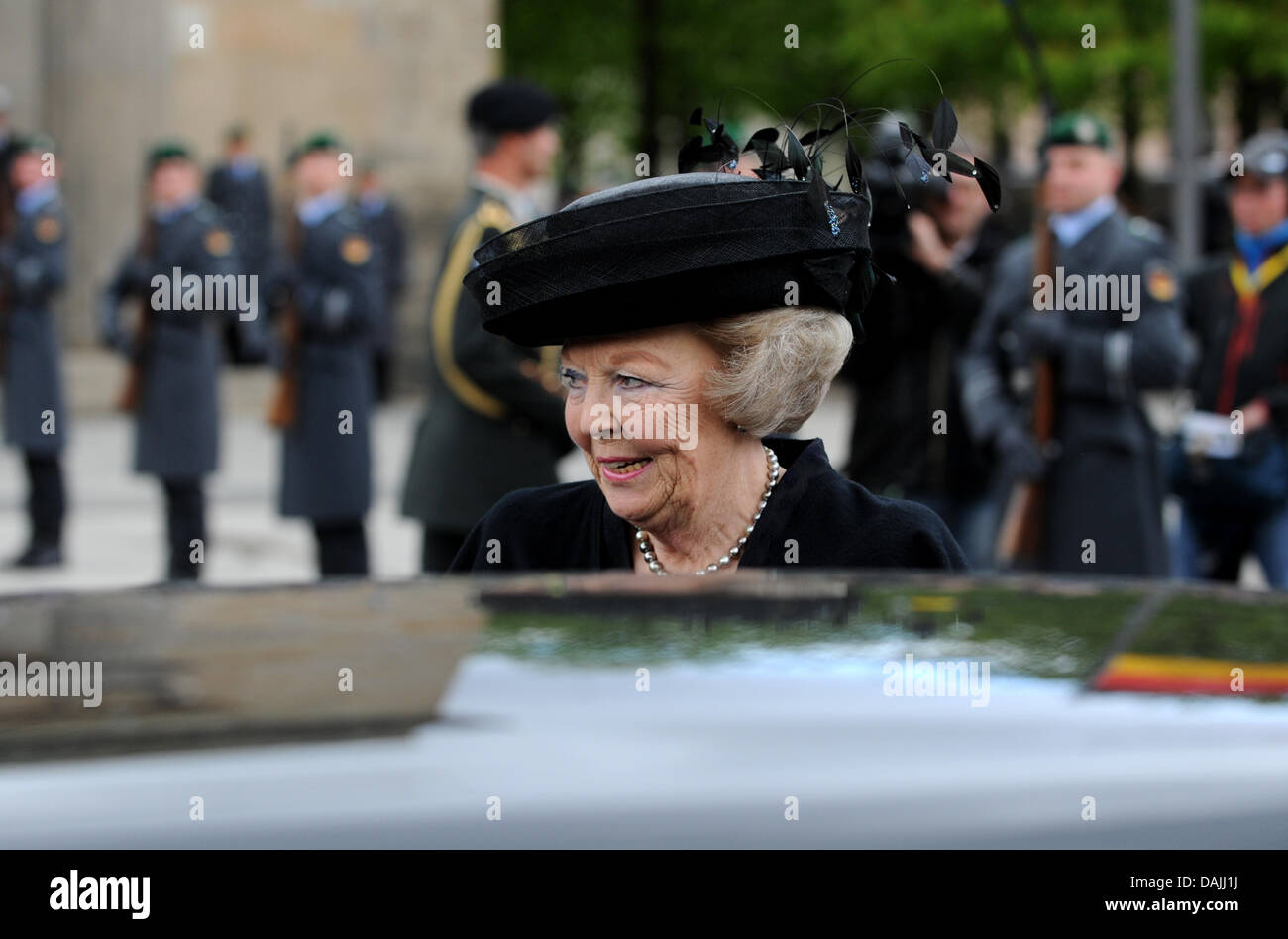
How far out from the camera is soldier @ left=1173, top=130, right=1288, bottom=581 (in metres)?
6.97

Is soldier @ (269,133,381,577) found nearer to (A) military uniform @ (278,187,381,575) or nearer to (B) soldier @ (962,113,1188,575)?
(A) military uniform @ (278,187,381,575)

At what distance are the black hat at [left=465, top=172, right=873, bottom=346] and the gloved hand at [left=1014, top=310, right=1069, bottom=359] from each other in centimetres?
381

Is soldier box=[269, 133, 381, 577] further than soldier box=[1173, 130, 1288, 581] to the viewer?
Yes

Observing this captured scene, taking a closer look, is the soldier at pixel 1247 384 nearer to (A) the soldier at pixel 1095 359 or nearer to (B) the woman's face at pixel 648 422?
(A) the soldier at pixel 1095 359

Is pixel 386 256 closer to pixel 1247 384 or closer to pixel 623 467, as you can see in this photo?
pixel 1247 384

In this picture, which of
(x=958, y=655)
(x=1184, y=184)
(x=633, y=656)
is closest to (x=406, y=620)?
(x=633, y=656)

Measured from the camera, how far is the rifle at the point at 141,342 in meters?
9.30

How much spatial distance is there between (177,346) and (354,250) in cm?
155

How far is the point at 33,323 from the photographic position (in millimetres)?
10281

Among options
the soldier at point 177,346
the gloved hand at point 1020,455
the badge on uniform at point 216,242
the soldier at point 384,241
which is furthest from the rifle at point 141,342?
the soldier at point 384,241

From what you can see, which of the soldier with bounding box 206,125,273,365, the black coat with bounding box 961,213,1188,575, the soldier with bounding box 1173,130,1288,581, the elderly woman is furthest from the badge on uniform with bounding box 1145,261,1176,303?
the soldier with bounding box 206,125,273,365

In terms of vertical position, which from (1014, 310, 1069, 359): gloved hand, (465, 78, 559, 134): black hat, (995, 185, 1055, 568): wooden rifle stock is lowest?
(995, 185, 1055, 568): wooden rifle stock

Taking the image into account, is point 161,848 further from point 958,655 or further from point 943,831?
point 958,655
